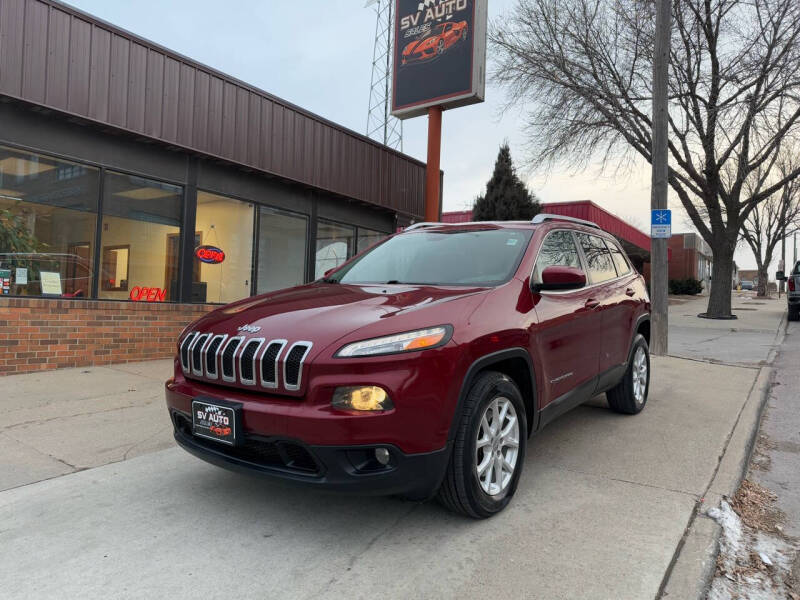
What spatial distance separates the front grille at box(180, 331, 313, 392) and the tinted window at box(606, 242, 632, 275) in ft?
11.9

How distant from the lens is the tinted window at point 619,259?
17.1ft

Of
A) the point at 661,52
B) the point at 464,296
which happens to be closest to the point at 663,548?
A: the point at 464,296

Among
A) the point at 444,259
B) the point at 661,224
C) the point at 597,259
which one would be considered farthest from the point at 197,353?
the point at 661,224

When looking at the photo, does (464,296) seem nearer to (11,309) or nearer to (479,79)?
(11,309)

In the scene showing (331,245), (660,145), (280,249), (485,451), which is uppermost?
(660,145)

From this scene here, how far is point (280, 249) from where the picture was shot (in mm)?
10555

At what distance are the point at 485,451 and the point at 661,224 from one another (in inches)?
313

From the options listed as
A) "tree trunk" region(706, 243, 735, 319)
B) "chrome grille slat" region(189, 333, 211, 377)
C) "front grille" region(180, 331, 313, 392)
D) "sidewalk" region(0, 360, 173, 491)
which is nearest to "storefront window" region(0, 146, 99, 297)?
"sidewalk" region(0, 360, 173, 491)

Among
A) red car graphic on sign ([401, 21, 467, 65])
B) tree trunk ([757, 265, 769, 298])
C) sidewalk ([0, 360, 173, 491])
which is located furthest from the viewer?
tree trunk ([757, 265, 769, 298])

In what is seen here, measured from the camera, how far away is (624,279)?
521 cm

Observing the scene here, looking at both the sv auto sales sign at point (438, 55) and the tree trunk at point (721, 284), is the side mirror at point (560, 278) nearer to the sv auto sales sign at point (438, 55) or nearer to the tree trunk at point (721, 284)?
the sv auto sales sign at point (438, 55)

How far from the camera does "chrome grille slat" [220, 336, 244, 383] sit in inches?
109

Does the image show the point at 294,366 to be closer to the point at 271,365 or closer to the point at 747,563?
the point at 271,365

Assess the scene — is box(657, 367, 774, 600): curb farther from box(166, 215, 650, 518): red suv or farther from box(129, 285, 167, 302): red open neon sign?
box(129, 285, 167, 302): red open neon sign
